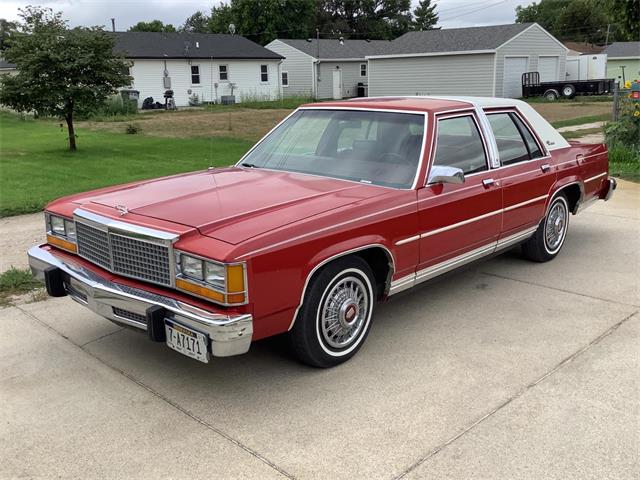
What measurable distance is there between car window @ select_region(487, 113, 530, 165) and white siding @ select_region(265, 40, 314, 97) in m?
40.1

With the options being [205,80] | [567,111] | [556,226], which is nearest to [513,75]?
[567,111]

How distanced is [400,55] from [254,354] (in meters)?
35.9

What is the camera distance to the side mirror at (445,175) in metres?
4.29

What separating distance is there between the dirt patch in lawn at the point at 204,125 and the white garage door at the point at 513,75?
46.5 feet

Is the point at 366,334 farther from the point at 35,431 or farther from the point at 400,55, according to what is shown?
the point at 400,55

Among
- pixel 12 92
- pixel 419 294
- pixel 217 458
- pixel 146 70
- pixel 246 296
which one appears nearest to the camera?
pixel 217 458

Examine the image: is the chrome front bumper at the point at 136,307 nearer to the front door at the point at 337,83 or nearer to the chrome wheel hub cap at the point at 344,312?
the chrome wheel hub cap at the point at 344,312

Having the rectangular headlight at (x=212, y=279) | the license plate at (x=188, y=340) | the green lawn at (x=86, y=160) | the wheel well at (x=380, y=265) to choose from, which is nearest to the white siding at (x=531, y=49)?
the green lawn at (x=86, y=160)

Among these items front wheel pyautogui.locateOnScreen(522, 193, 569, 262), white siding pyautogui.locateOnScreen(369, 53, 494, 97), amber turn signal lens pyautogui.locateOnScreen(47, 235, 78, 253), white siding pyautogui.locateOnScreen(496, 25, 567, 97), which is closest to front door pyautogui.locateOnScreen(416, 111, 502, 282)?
front wheel pyautogui.locateOnScreen(522, 193, 569, 262)

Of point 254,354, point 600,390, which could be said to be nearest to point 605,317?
point 600,390

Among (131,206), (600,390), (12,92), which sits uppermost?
(12,92)

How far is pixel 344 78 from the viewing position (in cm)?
4569

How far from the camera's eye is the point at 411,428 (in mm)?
3340

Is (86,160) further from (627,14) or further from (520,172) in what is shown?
(627,14)
